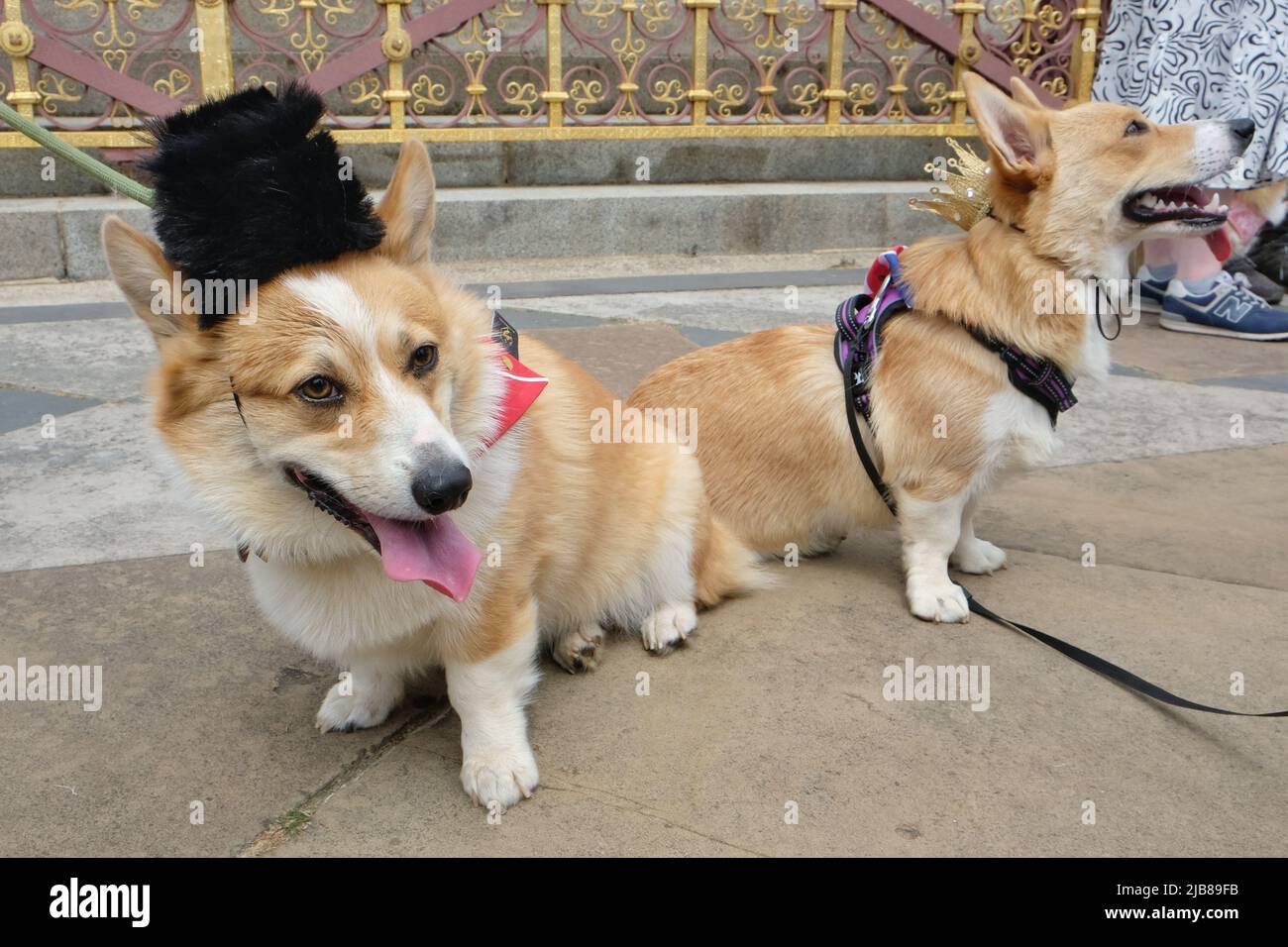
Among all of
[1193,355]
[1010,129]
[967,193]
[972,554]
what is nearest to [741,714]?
[972,554]

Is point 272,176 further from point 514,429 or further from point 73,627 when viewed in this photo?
point 73,627

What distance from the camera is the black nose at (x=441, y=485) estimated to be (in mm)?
1926

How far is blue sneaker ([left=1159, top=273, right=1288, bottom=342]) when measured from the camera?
5934 mm

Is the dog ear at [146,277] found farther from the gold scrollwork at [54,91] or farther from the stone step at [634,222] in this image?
the gold scrollwork at [54,91]

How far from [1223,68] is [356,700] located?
5.80 meters

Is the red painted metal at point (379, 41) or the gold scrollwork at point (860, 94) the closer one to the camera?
the red painted metal at point (379, 41)

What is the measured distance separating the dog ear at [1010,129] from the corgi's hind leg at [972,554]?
99cm

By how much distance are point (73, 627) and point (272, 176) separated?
61.7 inches

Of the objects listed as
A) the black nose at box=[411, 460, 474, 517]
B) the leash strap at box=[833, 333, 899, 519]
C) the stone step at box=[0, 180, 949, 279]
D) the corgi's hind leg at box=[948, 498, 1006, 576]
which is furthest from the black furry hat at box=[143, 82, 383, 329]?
the stone step at box=[0, 180, 949, 279]

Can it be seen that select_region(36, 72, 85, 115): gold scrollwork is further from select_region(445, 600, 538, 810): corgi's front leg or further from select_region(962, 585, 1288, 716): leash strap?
select_region(962, 585, 1288, 716): leash strap

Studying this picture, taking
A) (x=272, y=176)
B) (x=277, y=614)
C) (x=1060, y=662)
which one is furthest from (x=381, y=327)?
(x=1060, y=662)

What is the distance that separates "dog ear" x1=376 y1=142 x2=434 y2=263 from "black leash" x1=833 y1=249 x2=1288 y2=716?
144cm

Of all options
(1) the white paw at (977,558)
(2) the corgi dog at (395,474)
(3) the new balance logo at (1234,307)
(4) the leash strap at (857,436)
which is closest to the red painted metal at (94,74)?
(4) the leash strap at (857,436)

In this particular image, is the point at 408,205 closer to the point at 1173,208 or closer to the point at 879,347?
the point at 879,347
